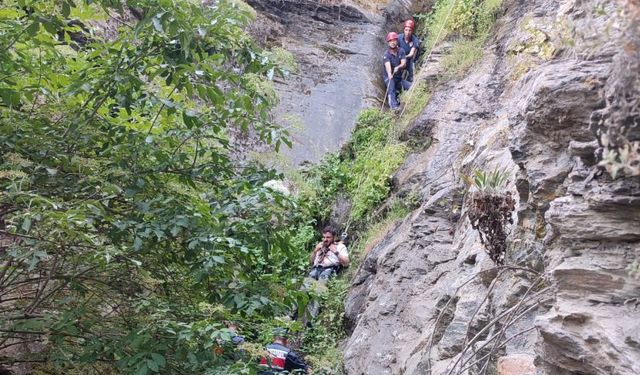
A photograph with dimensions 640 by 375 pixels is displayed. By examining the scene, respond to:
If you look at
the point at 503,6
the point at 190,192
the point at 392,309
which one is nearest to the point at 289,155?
the point at 503,6

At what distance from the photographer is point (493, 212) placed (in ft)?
17.0

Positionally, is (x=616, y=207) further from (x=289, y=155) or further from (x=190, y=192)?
(x=289, y=155)

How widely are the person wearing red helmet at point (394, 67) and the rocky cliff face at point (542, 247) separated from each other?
186 inches

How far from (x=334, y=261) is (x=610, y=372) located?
8.06 m

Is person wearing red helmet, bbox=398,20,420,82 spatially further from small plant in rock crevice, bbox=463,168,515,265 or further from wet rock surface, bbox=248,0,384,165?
small plant in rock crevice, bbox=463,168,515,265

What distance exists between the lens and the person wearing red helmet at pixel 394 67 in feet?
45.6

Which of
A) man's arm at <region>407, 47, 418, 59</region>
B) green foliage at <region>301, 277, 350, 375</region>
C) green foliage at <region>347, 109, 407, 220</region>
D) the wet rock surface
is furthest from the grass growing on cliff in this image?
green foliage at <region>301, 277, 350, 375</region>

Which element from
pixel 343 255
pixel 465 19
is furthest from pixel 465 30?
pixel 343 255

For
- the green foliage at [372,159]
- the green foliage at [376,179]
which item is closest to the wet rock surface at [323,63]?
the green foliage at [372,159]

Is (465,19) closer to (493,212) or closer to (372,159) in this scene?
(372,159)

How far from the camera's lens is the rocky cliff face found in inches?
113

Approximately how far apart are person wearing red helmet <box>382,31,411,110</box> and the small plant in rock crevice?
8.69 m

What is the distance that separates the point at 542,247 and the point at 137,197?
2655 mm

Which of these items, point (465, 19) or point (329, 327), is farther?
point (465, 19)
